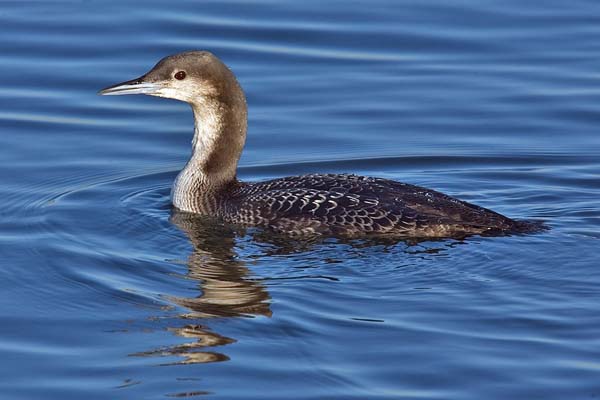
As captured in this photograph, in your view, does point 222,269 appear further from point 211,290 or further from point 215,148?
point 215,148

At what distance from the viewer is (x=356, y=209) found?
10.8 m

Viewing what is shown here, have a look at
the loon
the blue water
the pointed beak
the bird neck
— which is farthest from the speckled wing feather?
the pointed beak

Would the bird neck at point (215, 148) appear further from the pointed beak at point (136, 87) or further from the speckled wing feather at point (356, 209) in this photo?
the speckled wing feather at point (356, 209)

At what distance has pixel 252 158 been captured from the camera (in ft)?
43.5

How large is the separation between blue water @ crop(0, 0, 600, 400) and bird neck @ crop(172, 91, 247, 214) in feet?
1.00

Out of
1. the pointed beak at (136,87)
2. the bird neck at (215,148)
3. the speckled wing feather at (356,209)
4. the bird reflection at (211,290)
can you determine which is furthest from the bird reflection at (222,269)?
the pointed beak at (136,87)

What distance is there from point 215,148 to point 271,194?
91 cm

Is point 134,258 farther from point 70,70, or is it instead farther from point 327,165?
point 70,70

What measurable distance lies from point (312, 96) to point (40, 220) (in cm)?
406

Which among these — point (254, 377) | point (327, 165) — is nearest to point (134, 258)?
point (254, 377)

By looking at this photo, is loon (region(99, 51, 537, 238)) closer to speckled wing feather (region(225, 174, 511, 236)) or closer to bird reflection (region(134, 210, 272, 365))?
speckled wing feather (region(225, 174, 511, 236))

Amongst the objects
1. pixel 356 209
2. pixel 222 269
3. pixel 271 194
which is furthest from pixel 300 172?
pixel 222 269

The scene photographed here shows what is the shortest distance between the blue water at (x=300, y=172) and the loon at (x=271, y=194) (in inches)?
6.9

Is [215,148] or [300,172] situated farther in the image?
[300,172]
